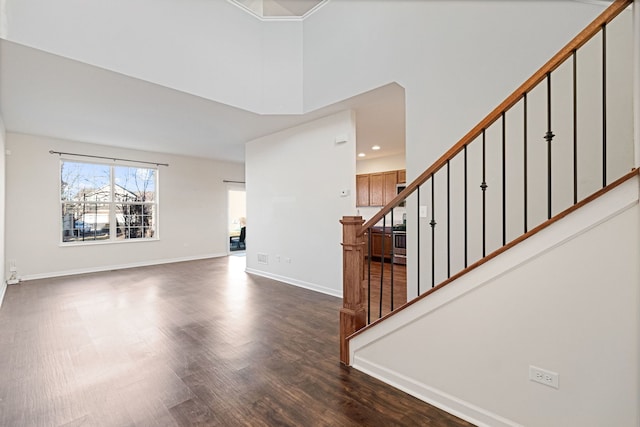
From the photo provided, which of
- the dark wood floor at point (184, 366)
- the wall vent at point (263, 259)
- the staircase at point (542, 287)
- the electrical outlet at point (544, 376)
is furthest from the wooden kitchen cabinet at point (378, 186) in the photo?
the electrical outlet at point (544, 376)

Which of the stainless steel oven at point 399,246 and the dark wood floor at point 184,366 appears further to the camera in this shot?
the stainless steel oven at point 399,246

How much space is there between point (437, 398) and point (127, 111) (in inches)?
199

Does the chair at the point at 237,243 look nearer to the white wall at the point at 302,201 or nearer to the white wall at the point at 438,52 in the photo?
the white wall at the point at 302,201

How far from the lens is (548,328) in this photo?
1.42 metres

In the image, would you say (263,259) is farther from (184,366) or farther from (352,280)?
(352,280)

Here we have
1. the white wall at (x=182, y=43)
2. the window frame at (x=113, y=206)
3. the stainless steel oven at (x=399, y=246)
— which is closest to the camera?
the white wall at (x=182, y=43)

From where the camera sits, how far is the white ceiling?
3180mm

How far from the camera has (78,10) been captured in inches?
116

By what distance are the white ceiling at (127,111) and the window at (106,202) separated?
2.38ft

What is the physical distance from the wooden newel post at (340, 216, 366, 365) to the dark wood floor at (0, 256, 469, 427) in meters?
0.30

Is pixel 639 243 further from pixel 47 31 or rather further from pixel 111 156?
pixel 111 156

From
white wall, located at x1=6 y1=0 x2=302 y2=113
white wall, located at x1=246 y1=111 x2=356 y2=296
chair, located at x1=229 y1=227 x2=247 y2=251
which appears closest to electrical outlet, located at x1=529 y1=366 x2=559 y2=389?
white wall, located at x1=246 y1=111 x2=356 y2=296

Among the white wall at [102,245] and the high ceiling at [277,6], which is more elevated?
the high ceiling at [277,6]

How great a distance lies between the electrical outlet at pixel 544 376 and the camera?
141 centimetres
